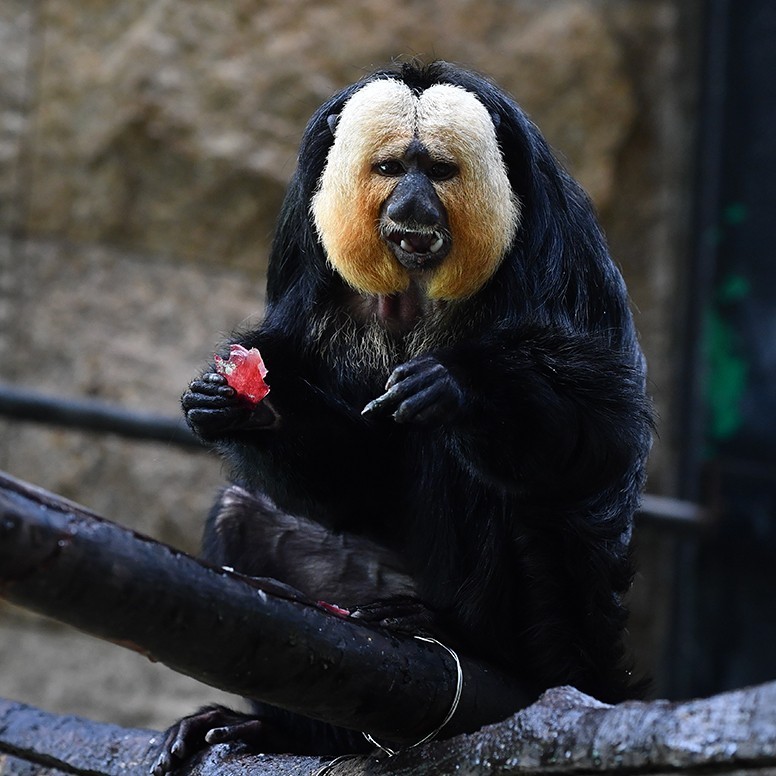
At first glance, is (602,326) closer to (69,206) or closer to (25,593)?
(25,593)

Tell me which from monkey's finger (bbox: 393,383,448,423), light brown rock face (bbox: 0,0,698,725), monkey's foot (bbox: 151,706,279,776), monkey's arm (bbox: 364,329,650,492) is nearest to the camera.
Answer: monkey's finger (bbox: 393,383,448,423)

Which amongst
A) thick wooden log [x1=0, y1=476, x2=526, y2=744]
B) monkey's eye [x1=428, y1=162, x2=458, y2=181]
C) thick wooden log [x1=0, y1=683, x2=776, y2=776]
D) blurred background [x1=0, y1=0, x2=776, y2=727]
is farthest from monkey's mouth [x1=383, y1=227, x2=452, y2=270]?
blurred background [x1=0, y1=0, x2=776, y2=727]

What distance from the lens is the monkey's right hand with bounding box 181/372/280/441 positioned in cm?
295

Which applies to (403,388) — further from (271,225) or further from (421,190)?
(271,225)

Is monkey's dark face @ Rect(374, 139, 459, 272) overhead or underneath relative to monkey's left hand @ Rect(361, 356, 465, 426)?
overhead

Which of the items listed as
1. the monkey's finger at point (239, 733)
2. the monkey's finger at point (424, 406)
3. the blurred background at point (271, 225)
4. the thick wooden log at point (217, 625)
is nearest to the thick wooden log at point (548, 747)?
the monkey's finger at point (239, 733)

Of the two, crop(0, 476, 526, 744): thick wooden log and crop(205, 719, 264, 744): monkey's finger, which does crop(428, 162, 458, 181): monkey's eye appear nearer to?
crop(0, 476, 526, 744): thick wooden log

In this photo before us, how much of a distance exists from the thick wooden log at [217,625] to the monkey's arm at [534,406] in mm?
464

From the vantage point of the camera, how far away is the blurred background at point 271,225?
5703 millimetres

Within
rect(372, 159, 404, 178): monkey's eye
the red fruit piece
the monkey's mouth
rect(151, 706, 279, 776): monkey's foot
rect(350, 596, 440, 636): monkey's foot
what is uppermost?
rect(372, 159, 404, 178): monkey's eye

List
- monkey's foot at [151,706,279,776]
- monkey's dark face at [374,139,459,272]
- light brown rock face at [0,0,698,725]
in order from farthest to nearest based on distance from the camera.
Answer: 1. light brown rock face at [0,0,698,725]
2. monkey's foot at [151,706,279,776]
3. monkey's dark face at [374,139,459,272]

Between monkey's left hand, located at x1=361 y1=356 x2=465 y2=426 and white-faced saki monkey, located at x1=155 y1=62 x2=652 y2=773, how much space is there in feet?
0.06

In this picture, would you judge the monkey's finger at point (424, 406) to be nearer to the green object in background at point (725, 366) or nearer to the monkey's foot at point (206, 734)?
the monkey's foot at point (206, 734)

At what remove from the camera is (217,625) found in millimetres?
2053
